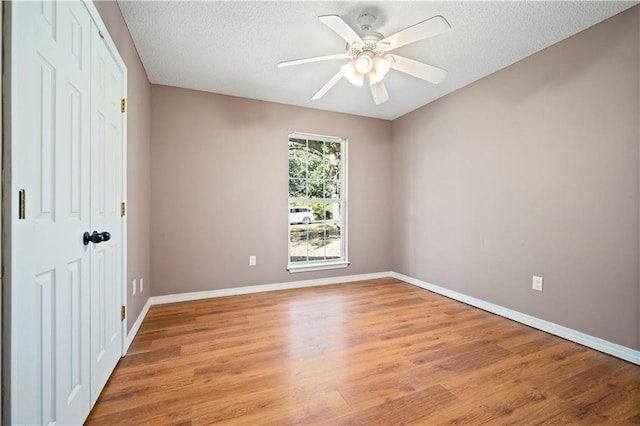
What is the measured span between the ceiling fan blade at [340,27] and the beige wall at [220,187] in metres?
1.95

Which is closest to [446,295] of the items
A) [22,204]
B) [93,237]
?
[93,237]

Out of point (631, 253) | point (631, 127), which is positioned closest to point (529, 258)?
point (631, 253)

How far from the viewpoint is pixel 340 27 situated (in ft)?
5.87

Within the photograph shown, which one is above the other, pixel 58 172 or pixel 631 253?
Answer: pixel 58 172

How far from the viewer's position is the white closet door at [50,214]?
2.98ft

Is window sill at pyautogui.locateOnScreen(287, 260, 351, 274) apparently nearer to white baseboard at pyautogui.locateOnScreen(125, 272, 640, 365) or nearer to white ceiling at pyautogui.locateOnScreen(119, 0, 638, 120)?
white baseboard at pyautogui.locateOnScreen(125, 272, 640, 365)

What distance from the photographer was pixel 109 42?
67.3 inches

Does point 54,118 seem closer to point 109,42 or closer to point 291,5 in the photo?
point 109,42

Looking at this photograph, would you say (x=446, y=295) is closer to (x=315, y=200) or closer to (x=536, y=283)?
(x=536, y=283)

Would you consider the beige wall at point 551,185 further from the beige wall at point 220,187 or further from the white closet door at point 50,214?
the white closet door at point 50,214

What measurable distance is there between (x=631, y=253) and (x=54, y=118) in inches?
135

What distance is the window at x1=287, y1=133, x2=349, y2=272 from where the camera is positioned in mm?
3928

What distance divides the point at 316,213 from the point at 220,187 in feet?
4.46

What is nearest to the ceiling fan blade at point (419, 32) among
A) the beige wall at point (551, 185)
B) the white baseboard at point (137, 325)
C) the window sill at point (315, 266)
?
the beige wall at point (551, 185)
